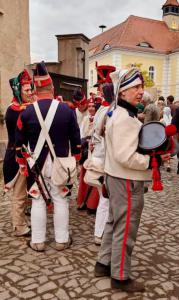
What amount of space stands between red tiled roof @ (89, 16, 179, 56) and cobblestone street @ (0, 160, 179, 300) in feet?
127

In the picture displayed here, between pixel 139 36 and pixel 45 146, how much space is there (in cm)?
4319

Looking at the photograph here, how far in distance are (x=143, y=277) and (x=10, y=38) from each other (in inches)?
357

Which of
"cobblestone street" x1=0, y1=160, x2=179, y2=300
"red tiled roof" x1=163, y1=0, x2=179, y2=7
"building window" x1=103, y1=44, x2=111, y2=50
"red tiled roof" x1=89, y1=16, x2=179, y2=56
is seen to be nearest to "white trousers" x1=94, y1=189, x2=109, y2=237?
"cobblestone street" x1=0, y1=160, x2=179, y2=300

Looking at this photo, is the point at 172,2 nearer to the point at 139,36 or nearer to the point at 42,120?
the point at 139,36

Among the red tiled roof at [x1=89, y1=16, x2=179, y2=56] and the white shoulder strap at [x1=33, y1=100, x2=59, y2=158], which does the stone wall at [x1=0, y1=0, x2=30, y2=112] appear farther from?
the red tiled roof at [x1=89, y1=16, x2=179, y2=56]

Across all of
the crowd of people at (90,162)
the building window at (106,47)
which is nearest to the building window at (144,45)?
the building window at (106,47)

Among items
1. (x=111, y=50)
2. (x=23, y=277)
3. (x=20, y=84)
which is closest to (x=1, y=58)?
(x=20, y=84)

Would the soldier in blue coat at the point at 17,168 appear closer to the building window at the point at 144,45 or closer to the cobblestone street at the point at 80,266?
the cobblestone street at the point at 80,266

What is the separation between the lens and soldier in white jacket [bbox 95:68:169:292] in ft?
8.83

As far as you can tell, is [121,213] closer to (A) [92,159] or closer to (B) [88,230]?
(A) [92,159]

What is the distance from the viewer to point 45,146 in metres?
3.63

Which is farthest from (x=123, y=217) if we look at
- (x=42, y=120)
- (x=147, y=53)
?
(x=147, y=53)

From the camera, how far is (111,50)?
41.2 meters

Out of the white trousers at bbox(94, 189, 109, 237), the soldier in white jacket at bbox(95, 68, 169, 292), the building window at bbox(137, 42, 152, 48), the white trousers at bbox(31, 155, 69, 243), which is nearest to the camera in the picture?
the soldier in white jacket at bbox(95, 68, 169, 292)
